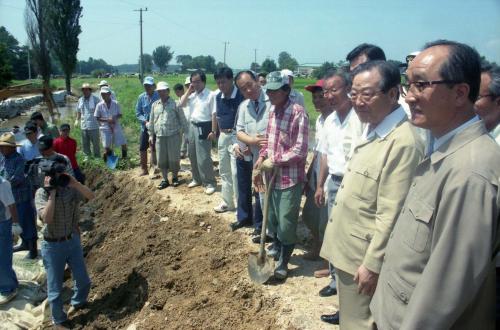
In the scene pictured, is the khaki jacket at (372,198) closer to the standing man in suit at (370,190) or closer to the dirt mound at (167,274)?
the standing man in suit at (370,190)

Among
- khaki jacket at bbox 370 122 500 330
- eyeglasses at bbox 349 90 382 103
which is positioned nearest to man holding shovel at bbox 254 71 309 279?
eyeglasses at bbox 349 90 382 103

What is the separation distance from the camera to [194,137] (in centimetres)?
676

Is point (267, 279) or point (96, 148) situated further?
point (96, 148)

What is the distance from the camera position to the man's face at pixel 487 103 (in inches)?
104

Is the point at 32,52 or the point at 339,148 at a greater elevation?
the point at 32,52

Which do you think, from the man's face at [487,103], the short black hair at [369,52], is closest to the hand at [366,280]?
the man's face at [487,103]

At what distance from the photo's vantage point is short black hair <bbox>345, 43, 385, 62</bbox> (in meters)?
3.54

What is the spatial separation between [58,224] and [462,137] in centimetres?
393

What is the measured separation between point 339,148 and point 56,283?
3.35 meters

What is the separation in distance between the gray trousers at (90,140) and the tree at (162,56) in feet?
389

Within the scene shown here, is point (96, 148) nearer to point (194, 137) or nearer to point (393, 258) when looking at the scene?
point (194, 137)

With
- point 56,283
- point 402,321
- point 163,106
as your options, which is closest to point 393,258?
point 402,321

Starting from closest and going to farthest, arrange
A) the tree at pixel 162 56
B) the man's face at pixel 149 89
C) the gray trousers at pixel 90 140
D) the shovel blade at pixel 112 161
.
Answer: the man's face at pixel 149 89
the shovel blade at pixel 112 161
the gray trousers at pixel 90 140
the tree at pixel 162 56

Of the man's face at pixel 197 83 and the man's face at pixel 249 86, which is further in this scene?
the man's face at pixel 197 83
